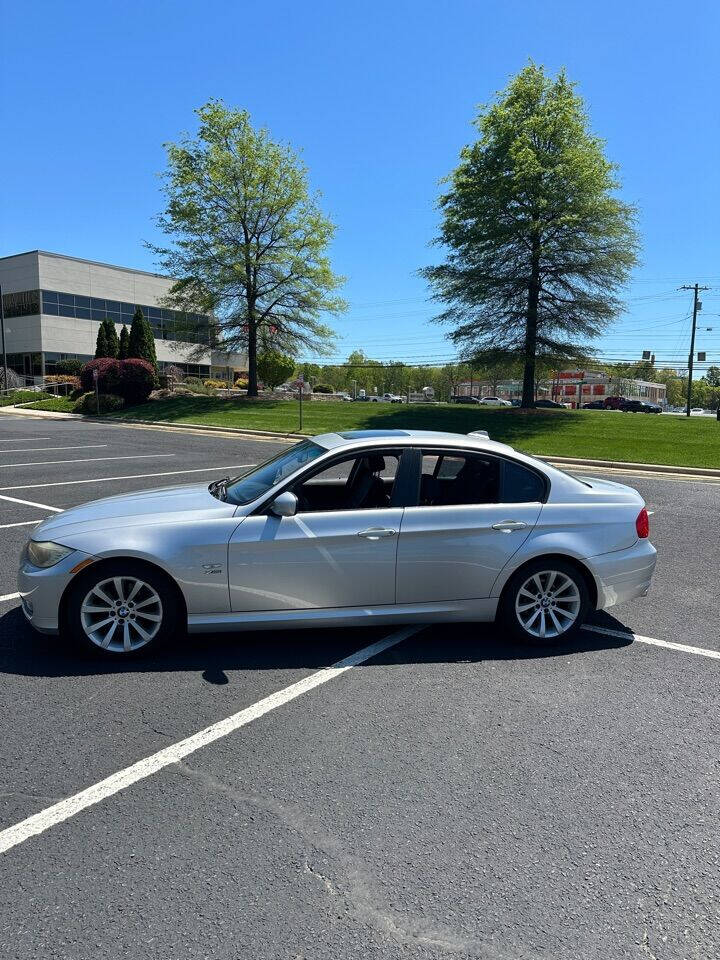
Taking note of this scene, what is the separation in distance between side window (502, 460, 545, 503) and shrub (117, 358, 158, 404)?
3586cm

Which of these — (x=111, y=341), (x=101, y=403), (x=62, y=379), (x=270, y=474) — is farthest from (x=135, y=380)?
(x=270, y=474)

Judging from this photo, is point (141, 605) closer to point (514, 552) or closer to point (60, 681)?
point (60, 681)

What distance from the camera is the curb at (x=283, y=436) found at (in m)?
16.9

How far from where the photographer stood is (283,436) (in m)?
24.6

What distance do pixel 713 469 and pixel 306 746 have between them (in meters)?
16.8

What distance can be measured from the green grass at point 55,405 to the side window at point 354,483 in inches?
1424

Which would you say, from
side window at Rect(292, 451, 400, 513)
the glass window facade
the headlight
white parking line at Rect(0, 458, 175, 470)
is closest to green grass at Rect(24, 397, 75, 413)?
the glass window facade

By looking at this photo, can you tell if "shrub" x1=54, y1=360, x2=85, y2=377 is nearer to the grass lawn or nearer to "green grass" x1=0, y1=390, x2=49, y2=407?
"green grass" x1=0, y1=390, x2=49, y2=407

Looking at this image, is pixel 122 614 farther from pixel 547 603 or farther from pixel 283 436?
pixel 283 436

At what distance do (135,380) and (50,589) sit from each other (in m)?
35.7

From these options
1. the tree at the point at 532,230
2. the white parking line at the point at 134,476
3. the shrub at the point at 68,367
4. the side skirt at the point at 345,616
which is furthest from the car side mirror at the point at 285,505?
the shrub at the point at 68,367

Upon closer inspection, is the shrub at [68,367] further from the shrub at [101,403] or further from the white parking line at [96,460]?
the white parking line at [96,460]

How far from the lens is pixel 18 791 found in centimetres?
282

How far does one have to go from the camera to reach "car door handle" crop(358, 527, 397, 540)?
4.25 m
